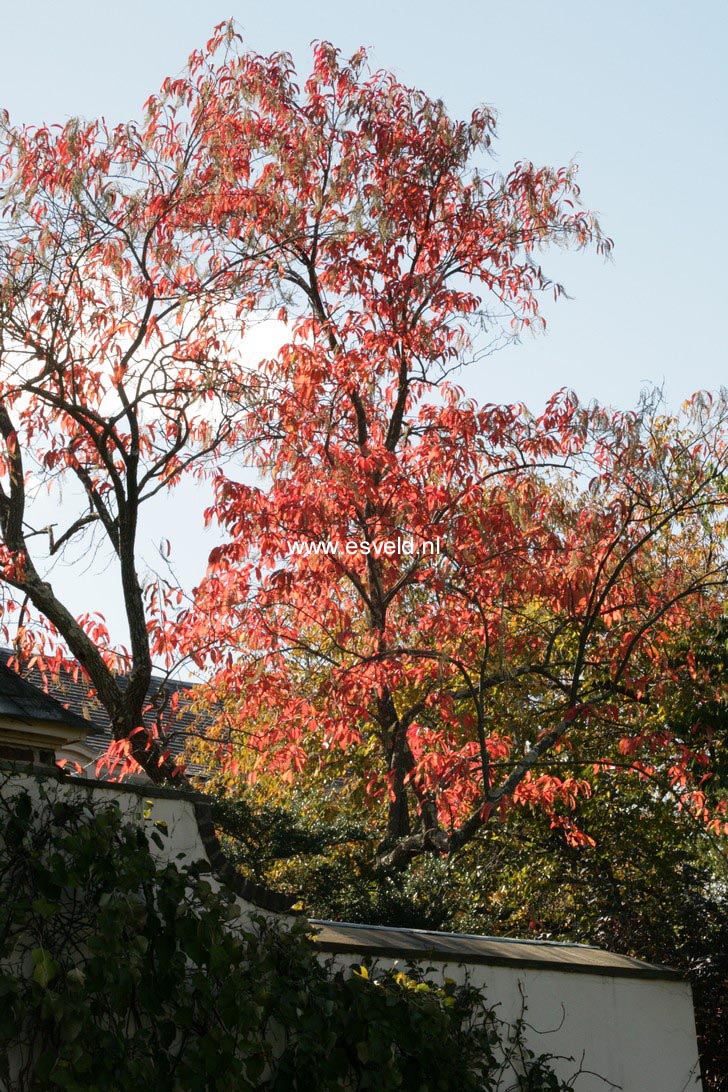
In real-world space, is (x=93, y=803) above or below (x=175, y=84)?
below

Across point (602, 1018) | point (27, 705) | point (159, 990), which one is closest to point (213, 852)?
point (159, 990)

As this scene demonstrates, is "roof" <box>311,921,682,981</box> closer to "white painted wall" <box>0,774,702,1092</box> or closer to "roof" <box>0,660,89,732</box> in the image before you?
"white painted wall" <box>0,774,702,1092</box>

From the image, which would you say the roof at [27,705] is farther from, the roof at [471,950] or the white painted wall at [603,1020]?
the white painted wall at [603,1020]

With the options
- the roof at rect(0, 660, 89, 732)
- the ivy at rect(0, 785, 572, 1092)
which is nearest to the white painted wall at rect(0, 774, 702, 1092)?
the ivy at rect(0, 785, 572, 1092)

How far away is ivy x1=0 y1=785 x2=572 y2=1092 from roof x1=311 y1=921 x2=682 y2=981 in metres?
0.28

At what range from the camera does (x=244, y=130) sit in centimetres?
1102

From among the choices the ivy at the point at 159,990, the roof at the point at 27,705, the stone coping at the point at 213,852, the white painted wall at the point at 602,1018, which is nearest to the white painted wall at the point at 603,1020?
the white painted wall at the point at 602,1018

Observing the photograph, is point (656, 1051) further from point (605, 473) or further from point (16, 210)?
point (16, 210)

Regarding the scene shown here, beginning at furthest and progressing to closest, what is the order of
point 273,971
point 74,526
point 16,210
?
point 74,526 → point 16,210 → point 273,971

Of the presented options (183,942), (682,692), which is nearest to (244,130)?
(682,692)

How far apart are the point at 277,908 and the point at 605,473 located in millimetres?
6094

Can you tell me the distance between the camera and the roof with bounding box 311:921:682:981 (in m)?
6.45

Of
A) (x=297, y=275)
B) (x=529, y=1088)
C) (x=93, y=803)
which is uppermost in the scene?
(x=297, y=275)

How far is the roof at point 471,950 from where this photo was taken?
6.45 m
